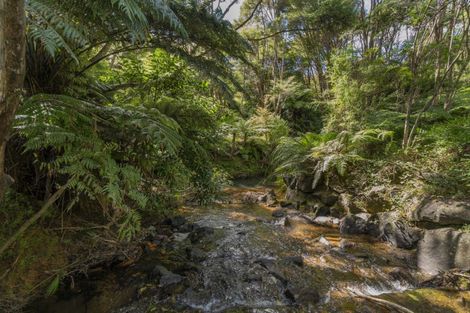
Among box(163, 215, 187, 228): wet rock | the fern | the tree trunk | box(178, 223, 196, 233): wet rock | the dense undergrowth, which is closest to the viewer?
the tree trunk

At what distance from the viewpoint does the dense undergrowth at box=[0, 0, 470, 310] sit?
1.76 metres

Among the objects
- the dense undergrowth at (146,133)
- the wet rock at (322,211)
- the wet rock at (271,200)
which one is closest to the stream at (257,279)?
the dense undergrowth at (146,133)

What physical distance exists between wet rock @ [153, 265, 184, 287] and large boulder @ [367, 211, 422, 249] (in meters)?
2.81

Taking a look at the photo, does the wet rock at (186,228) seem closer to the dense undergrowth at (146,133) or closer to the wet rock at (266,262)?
the dense undergrowth at (146,133)

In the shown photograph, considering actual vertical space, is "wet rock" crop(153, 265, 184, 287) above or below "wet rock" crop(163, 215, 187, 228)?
below

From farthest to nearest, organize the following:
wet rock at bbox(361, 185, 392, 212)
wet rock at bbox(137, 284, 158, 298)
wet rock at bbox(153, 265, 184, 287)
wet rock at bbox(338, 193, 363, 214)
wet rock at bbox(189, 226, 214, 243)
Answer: wet rock at bbox(338, 193, 363, 214), wet rock at bbox(361, 185, 392, 212), wet rock at bbox(189, 226, 214, 243), wet rock at bbox(153, 265, 184, 287), wet rock at bbox(137, 284, 158, 298)

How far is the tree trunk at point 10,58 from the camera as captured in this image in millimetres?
1083

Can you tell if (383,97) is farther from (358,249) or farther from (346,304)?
(346,304)

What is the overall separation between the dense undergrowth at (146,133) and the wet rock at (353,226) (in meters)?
0.54

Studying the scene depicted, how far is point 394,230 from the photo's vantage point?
3480 mm

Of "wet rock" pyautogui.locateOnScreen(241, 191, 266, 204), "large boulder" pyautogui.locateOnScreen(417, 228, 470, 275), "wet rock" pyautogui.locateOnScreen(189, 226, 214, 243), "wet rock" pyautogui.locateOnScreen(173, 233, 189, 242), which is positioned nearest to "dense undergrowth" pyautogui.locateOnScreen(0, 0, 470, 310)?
"wet rock" pyautogui.locateOnScreen(173, 233, 189, 242)

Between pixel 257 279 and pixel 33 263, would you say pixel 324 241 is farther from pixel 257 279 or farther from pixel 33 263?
pixel 33 263

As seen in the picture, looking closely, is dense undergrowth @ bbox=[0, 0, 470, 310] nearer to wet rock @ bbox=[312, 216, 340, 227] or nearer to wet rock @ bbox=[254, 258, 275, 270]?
wet rock @ bbox=[312, 216, 340, 227]

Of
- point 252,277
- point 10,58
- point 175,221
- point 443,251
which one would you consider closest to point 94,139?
point 10,58
